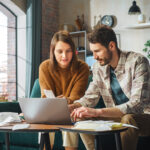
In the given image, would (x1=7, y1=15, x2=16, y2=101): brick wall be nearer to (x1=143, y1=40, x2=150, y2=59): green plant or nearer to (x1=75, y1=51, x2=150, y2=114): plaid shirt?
(x1=143, y1=40, x2=150, y2=59): green plant

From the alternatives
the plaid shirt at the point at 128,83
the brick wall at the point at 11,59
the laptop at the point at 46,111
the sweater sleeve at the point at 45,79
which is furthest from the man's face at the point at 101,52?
the brick wall at the point at 11,59

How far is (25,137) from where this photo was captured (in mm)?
3076

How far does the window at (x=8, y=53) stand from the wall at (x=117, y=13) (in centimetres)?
135

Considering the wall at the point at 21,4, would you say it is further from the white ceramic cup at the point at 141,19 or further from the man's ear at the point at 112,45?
the man's ear at the point at 112,45

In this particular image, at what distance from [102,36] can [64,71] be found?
80 centimetres

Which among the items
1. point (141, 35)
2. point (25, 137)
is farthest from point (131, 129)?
point (141, 35)

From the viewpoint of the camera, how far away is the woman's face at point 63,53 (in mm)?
2789

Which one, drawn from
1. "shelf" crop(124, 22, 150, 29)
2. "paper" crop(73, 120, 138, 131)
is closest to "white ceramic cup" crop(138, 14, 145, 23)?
"shelf" crop(124, 22, 150, 29)

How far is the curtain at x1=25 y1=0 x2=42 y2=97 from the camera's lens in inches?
216

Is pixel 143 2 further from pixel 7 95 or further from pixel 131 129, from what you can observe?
pixel 131 129

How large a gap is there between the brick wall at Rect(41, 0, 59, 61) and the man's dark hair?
3885 mm

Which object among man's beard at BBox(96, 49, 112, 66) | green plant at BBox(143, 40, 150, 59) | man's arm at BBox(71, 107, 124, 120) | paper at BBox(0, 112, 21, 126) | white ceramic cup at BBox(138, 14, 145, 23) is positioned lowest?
paper at BBox(0, 112, 21, 126)

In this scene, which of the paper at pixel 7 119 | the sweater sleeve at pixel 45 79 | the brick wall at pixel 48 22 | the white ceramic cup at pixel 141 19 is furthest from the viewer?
the brick wall at pixel 48 22

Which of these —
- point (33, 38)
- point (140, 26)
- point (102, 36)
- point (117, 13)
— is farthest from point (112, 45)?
point (117, 13)
